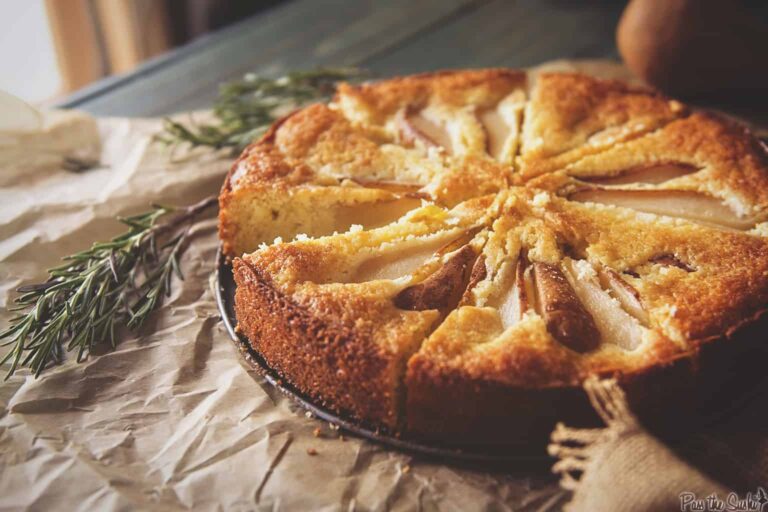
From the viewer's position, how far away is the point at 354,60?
4199mm

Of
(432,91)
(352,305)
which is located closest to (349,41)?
(432,91)

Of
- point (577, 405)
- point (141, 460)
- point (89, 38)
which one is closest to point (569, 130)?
point (577, 405)

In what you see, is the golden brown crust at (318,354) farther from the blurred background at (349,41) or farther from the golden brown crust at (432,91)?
the blurred background at (349,41)

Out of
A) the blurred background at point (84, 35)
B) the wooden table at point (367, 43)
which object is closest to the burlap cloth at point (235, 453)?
the wooden table at point (367, 43)

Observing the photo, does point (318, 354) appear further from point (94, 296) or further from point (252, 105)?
point (252, 105)

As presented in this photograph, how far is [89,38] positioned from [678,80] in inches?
153

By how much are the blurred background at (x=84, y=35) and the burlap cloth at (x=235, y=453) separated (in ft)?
10.7

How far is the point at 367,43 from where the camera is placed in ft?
14.3

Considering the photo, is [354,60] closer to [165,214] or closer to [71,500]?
[165,214]

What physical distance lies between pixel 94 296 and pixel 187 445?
→ 706 millimetres

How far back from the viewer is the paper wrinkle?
1.85m

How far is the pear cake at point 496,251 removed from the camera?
73.1 inches

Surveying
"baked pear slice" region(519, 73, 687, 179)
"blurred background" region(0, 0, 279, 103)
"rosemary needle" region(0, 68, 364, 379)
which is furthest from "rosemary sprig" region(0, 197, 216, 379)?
"blurred background" region(0, 0, 279, 103)

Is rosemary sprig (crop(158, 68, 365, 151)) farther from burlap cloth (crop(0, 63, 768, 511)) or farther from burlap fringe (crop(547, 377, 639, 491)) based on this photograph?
burlap fringe (crop(547, 377, 639, 491))
